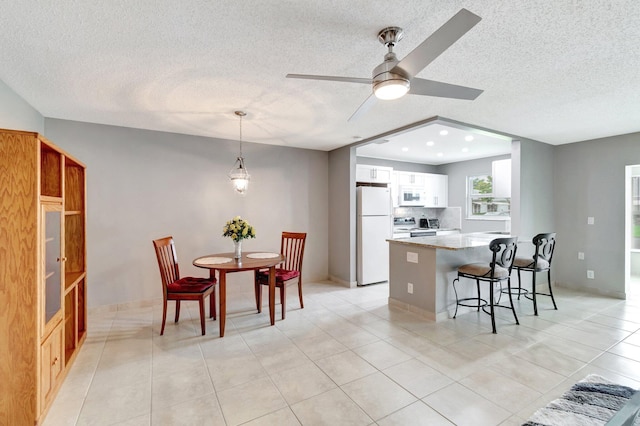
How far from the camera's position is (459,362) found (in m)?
2.53

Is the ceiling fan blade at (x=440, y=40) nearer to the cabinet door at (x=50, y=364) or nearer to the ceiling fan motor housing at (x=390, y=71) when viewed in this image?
the ceiling fan motor housing at (x=390, y=71)

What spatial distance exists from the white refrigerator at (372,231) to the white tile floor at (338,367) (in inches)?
50.5

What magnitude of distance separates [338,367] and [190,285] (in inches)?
70.0

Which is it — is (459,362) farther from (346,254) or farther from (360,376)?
(346,254)

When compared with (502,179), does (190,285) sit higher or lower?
lower

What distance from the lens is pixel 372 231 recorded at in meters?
5.12

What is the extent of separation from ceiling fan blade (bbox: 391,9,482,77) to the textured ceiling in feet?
0.94

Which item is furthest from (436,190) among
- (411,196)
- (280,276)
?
(280,276)

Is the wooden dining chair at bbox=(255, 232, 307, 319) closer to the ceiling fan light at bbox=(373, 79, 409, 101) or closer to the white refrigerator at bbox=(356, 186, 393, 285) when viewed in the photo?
the white refrigerator at bbox=(356, 186, 393, 285)

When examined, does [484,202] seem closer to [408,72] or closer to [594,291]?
[594,291]

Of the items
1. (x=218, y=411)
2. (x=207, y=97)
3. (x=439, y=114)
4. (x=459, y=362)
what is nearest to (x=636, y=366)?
(x=459, y=362)

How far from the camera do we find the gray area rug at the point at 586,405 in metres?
1.80

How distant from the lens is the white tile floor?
76.7 inches

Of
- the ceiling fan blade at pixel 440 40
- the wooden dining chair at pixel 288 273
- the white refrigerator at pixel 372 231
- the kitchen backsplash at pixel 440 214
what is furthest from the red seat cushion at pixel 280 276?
the kitchen backsplash at pixel 440 214
